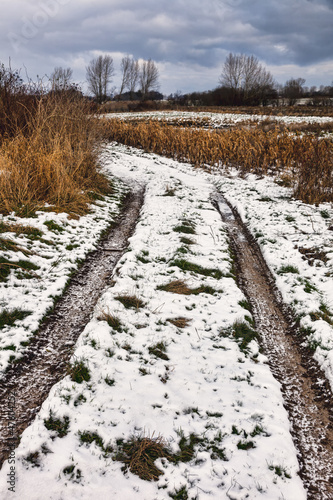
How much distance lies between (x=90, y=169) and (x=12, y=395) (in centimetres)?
720

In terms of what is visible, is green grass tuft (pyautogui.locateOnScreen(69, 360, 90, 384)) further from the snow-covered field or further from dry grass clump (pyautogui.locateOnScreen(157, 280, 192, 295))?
dry grass clump (pyautogui.locateOnScreen(157, 280, 192, 295))

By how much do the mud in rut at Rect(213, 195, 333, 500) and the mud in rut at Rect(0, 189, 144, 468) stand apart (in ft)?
7.46

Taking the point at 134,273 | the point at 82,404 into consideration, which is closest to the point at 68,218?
the point at 134,273

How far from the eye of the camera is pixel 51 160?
6789 millimetres

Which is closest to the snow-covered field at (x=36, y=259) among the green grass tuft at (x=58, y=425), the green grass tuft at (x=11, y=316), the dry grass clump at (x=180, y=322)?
the green grass tuft at (x=11, y=316)

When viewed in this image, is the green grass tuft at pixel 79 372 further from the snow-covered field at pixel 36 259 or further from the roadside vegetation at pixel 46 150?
the roadside vegetation at pixel 46 150

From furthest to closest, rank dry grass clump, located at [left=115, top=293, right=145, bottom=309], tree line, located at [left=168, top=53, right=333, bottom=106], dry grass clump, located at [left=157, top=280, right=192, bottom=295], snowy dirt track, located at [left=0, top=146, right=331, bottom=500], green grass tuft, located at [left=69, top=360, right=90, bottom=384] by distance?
tree line, located at [left=168, top=53, right=333, bottom=106] < dry grass clump, located at [left=157, top=280, right=192, bottom=295] < dry grass clump, located at [left=115, top=293, right=145, bottom=309] < green grass tuft, located at [left=69, top=360, right=90, bottom=384] < snowy dirt track, located at [left=0, top=146, right=331, bottom=500]

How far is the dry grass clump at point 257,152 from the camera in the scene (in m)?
9.28

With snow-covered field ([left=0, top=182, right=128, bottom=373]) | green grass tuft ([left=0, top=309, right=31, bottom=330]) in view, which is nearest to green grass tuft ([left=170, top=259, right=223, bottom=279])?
snow-covered field ([left=0, top=182, right=128, bottom=373])

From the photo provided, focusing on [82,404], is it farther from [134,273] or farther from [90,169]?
[90,169]

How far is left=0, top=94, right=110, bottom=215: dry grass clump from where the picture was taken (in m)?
6.11

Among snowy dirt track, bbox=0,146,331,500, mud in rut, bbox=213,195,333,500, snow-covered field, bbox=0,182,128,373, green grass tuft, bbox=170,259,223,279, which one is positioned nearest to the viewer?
snowy dirt track, bbox=0,146,331,500

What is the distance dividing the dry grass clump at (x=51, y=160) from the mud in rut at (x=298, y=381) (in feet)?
14.6

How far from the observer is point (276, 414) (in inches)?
106
